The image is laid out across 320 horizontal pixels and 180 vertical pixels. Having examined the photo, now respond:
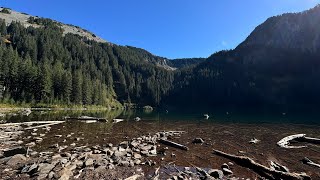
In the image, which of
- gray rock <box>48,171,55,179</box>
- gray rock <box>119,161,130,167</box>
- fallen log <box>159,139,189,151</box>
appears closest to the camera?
gray rock <box>48,171,55,179</box>

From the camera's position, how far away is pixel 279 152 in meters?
33.2

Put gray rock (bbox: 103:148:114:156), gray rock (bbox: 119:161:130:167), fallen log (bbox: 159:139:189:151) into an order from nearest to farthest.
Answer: gray rock (bbox: 119:161:130:167)
gray rock (bbox: 103:148:114:156)
fallen log (bbox: 159:139:189:151)

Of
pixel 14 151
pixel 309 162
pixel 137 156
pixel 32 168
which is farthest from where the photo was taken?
pixel 14 151

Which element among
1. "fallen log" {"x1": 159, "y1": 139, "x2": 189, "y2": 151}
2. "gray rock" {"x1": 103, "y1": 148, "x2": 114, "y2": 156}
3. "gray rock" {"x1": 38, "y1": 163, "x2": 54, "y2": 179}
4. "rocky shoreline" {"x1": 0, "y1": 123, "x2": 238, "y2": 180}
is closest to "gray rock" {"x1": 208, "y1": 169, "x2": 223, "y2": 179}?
"rocky shoreline" {"x1": 0, "y1": 123, "x2": 238, "y2": 180}

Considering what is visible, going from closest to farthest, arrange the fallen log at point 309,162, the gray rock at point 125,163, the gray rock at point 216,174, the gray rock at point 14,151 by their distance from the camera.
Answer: the gray rock at point 216,174, the gray rock at point 125,163, the fallen log at point 309,162, the gray rock at point 14,151

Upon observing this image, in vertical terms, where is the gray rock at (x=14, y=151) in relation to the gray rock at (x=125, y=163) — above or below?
above

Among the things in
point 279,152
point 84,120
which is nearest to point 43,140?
point 279,152

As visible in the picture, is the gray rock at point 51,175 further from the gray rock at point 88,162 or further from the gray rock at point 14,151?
the gray rock at point 14,151

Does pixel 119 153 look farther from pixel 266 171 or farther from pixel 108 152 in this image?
pixel 266 171

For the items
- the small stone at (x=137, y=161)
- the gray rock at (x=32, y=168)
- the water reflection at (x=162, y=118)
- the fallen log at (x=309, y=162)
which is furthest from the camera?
the water reflection at (x=162, y=118)

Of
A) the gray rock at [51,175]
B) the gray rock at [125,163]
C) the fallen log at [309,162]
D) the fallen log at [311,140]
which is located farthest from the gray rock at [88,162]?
the fallen log at [311,140]

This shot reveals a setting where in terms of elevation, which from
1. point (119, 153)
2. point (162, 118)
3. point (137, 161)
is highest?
point (119, 153)

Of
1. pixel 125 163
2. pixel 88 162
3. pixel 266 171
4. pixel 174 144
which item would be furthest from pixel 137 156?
pixel 266 171

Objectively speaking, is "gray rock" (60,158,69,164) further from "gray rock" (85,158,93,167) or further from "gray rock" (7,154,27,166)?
"gray rock" (7,154,27,166)
